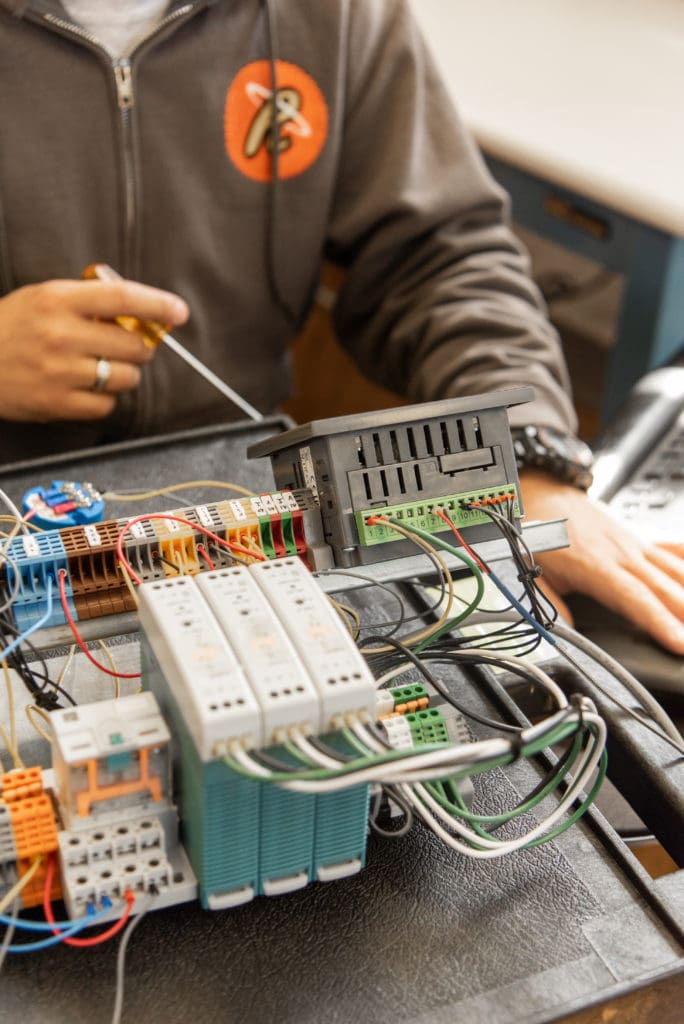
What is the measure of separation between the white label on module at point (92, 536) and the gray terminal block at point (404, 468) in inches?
5.4

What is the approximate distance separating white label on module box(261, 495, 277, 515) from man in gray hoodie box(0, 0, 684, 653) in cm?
33

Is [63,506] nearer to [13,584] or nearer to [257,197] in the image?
[13,584]

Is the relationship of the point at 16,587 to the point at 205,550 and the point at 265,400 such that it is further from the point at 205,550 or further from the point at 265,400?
the point at 265,400

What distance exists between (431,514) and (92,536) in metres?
0.22

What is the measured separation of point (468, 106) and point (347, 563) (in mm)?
1152

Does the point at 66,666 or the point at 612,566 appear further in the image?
the point at 612,566

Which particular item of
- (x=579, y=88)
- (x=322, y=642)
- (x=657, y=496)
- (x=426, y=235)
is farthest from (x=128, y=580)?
(x=579, y=88)

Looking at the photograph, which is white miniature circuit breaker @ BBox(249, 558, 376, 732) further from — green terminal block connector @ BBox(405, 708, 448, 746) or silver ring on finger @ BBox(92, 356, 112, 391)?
silver ring on finger @ BBox(92, 356, 112, 391)

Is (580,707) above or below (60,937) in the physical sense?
above

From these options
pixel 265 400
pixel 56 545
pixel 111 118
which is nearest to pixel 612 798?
pixel 56 545

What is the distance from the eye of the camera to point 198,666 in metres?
0.49

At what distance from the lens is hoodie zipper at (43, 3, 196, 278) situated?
0.97 m

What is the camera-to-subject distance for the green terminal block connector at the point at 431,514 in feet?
2.13

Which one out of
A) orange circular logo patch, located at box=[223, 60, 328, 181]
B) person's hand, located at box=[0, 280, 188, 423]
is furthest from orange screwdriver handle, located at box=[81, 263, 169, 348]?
orange circular logo patch, located at box=[223, 60, 328, 181]
